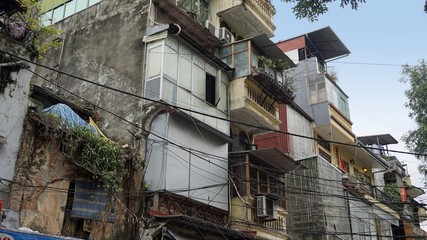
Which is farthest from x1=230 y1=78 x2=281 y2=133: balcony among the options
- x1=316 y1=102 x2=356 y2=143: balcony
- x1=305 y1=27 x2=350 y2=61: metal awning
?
x1=305 y1=27 x2=350 y2=61: metal awning

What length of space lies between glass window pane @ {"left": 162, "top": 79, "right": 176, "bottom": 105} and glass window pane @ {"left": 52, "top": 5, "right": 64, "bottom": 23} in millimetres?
7769

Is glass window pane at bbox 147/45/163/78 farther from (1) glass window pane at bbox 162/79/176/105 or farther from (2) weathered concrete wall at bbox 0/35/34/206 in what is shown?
(2) weathered concrete wall at bbox 0/35/34/206

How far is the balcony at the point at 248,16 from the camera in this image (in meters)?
21.3

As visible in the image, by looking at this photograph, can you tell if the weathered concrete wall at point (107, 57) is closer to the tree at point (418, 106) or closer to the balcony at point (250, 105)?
the balcony at point (250, 105)

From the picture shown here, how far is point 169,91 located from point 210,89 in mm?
2684

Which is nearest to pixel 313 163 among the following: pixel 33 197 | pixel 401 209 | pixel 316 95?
pixel 316 95

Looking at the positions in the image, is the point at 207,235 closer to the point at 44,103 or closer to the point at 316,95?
the point at 44,103

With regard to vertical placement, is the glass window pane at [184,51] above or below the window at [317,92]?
below

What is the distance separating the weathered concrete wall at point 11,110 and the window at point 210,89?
24.4ft

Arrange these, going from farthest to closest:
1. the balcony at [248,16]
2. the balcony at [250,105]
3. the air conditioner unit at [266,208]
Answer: the balcony at [248,16] < the balcony at [250,105] < the air conditioner unit at [266,208]

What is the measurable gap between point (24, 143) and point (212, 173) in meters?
7.09

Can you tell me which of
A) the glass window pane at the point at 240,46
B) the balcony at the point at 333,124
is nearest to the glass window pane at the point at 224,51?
the glass window pane at the point at 240,46

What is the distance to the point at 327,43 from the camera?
29.9 m

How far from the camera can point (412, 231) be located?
33000mm
